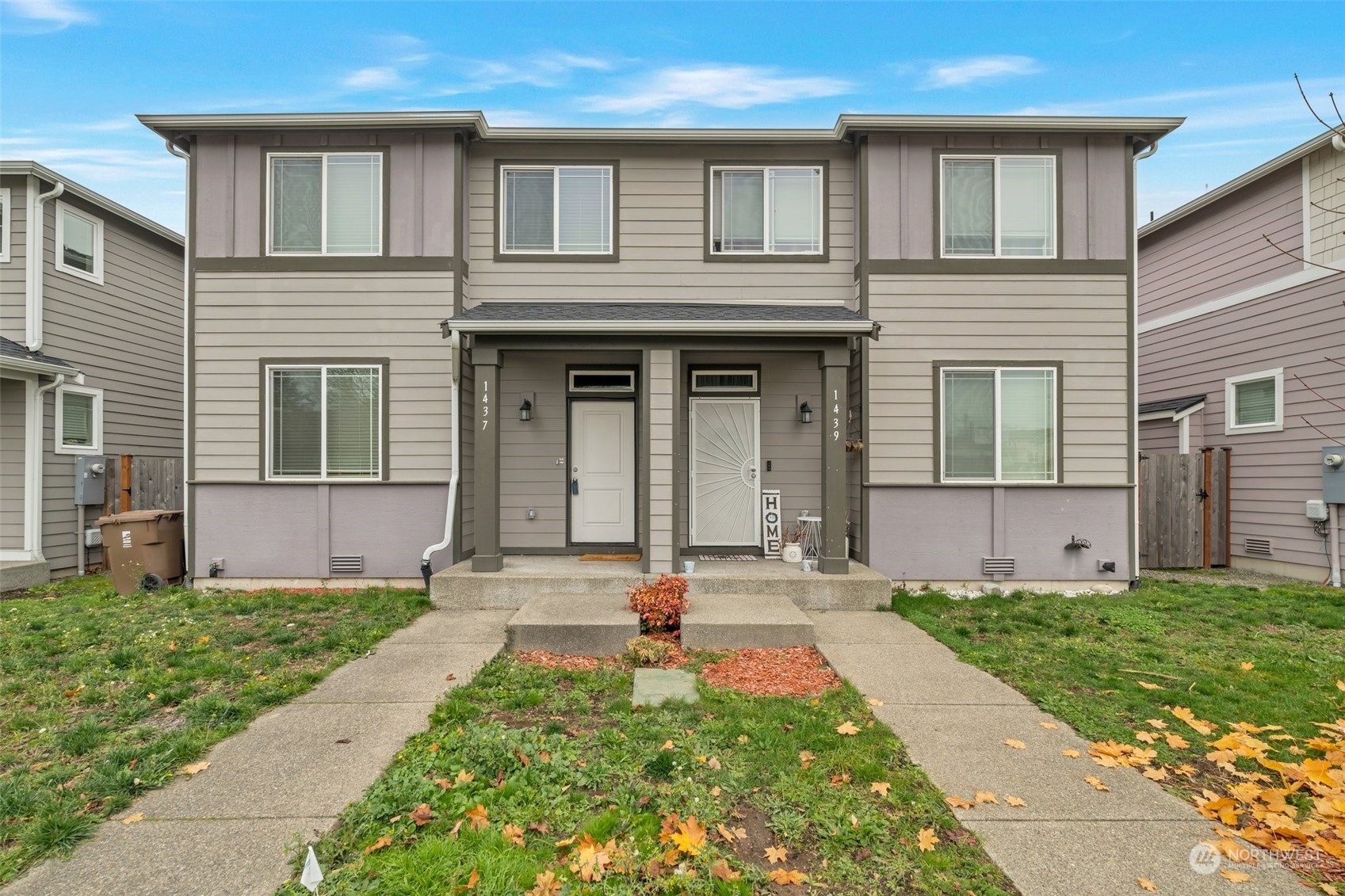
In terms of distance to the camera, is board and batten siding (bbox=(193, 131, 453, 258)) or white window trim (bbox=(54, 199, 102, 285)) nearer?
board and batten siding (bbox=(193, 131, 453, 258))

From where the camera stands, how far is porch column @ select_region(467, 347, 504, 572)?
674cm

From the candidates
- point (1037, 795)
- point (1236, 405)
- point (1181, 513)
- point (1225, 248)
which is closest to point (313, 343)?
point (1037, 795)

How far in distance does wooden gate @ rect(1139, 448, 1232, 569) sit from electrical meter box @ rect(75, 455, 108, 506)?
1453 cm

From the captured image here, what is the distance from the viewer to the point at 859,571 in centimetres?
679

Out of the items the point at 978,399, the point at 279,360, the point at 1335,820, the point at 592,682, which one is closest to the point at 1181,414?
the point at 978,399

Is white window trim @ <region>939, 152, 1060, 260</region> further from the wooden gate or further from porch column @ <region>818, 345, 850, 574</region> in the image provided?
the wooden gate

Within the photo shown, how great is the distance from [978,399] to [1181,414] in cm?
485

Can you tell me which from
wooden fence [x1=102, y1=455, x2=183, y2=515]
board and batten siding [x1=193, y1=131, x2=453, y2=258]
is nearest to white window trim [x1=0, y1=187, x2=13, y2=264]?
wooden fence [x1=102, y1=455, x2=183, y2=515]

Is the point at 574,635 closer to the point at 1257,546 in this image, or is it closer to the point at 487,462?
the point at 487,462

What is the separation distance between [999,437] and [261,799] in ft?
24.4

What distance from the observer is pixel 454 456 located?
23.7ft

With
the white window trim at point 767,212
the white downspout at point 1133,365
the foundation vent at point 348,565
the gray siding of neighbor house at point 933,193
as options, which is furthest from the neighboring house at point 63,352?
the white downspout at point 1133,365

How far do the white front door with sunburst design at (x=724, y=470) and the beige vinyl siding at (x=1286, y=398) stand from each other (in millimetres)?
6571

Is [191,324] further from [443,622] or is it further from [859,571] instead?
[859,571]
